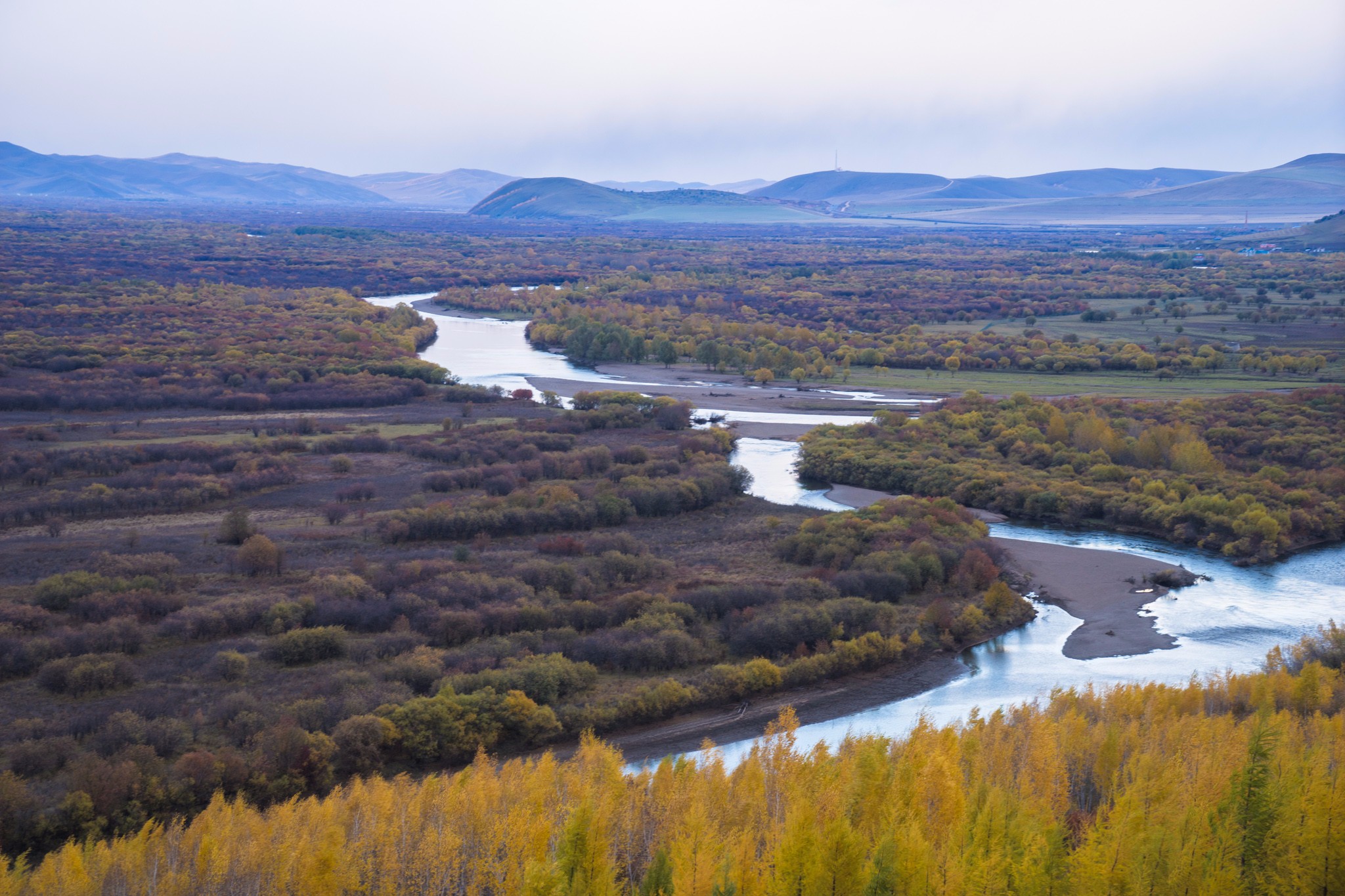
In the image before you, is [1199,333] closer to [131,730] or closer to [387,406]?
[387,406]

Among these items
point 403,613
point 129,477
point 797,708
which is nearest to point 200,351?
point 129,477

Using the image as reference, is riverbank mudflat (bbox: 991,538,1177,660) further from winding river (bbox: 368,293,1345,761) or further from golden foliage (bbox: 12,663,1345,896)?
golden foliage (bbox: 12,663,1345,896)

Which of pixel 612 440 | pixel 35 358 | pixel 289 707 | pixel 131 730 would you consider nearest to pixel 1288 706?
pixel 289 707

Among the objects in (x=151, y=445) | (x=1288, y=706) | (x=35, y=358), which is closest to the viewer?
(x=1288, y=706)

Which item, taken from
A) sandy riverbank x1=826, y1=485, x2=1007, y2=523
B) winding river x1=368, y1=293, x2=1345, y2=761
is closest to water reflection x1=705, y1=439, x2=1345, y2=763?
winding river x1=368, y1=293, x2=1345, y2=761

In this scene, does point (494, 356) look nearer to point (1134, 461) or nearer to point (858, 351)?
point (858, 351)

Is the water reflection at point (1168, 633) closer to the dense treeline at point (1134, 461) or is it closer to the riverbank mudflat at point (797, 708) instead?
the riverbank mudflat at point (797, 708)
